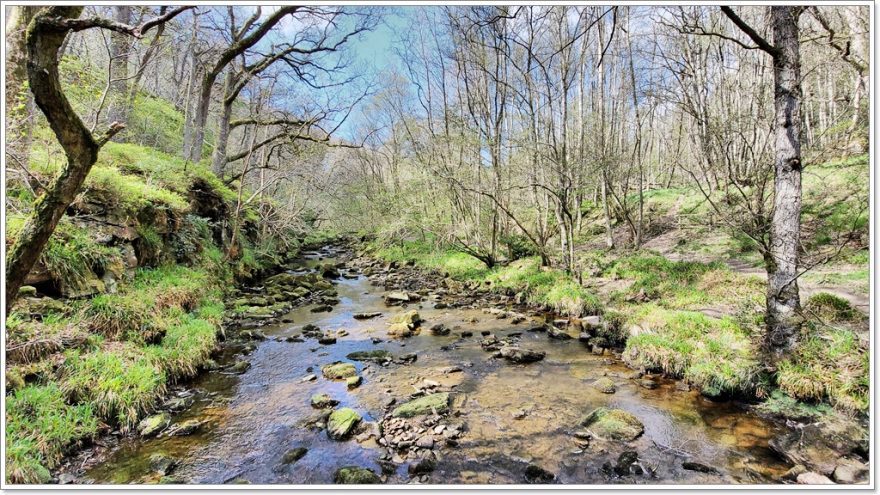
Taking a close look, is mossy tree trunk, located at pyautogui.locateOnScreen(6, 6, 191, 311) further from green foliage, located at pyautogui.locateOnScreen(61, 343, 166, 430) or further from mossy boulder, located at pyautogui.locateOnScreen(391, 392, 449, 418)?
mossy boulder, located at pyautogui.locateOnScreen(391, 392, 449, 418)

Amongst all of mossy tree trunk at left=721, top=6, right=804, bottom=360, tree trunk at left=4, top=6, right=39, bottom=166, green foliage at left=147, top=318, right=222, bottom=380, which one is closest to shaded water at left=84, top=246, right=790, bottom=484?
green foliage at left=147, top=318, right=222, bottom=380

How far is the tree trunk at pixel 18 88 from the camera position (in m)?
4.95

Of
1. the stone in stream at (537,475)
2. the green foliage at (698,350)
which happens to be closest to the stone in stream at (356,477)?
the stone in stream at (537,475)

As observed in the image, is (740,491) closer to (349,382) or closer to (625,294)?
(349,382)

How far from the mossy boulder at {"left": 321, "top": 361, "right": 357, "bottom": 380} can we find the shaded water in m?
0.15

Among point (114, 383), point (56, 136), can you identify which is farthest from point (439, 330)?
point (56, 136)

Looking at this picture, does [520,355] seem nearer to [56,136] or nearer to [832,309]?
[832,309]

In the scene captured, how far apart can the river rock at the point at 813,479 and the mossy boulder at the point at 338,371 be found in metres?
6.03

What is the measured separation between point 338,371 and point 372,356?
0.98 meters

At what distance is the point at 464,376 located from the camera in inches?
272

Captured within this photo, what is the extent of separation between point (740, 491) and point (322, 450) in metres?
4.29

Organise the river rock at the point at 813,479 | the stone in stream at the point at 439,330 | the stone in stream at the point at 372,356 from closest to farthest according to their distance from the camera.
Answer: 1. the river rock at the point at 813,479
2. the stone in stream at the point at 372,356
3. the stone in stream at the point at 439,330

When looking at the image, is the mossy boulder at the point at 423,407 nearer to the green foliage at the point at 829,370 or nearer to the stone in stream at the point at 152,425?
the stone in stream at the point at 152,425

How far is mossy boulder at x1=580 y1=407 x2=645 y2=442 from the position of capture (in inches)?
191
